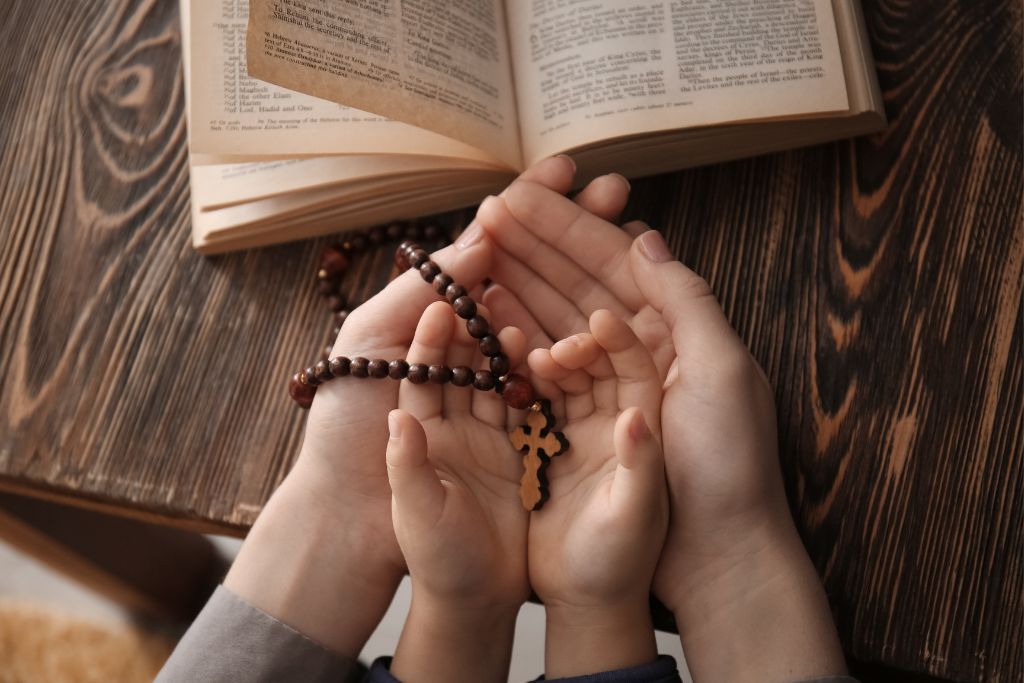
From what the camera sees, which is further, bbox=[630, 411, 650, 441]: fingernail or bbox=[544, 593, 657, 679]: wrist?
bbox=[544, 593, 657, 679]: wrist

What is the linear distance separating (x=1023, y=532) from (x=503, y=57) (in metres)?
0.72

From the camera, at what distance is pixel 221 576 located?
1.53 m

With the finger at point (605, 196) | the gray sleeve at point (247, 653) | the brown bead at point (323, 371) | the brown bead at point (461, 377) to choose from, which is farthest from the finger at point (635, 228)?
the gray sleeve at point (247, 653)

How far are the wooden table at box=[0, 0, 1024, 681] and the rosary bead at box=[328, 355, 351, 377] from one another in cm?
15

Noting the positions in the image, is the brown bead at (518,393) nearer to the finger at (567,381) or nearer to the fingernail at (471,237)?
the finger at (567,381)

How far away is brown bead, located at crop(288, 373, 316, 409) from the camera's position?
87 centimetres

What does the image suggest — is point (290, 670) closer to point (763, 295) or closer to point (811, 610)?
point (811, 610)

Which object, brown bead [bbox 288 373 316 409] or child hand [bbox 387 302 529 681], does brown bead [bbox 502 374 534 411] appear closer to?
child hand [bbox 387 302 529 681]

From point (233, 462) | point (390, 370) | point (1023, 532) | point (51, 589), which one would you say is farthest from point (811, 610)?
point (51, 589)

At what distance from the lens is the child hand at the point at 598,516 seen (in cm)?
70

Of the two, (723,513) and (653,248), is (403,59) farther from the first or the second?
(723,513)

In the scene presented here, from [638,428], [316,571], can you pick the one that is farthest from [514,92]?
[316,571]

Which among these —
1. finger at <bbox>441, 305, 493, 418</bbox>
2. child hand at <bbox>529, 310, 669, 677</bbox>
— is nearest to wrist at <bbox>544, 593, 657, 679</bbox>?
child hand at <bbox>529, 310, 669, 677</bbox>

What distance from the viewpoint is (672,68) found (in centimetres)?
87
